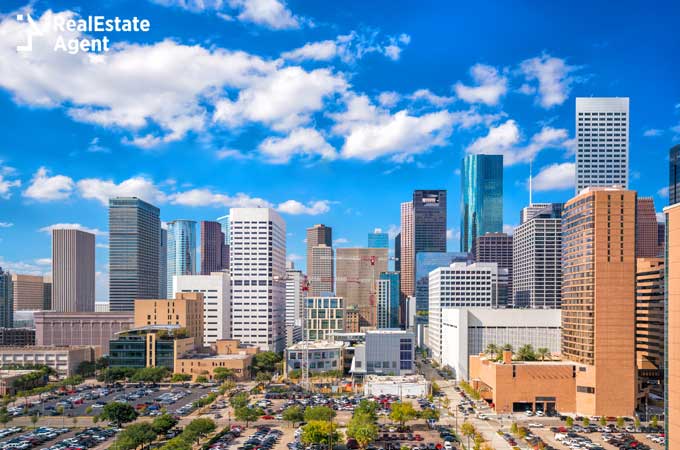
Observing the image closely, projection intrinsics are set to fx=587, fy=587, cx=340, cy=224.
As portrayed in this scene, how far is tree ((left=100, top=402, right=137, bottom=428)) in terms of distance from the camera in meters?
80.5

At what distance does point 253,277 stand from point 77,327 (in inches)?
2359

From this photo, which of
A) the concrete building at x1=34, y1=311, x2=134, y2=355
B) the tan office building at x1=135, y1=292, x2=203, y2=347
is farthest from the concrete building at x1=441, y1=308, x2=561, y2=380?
the concrete building at x1=34, y1=311, x2=134, y2=355

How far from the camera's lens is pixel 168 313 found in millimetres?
→ 149875

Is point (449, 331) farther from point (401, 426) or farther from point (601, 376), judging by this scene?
point (401, 426)

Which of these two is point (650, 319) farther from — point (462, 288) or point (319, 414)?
point (319, 414)

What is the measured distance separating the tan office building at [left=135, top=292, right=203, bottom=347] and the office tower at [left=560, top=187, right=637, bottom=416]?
9575 cm

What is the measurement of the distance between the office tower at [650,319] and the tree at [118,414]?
87.4 m

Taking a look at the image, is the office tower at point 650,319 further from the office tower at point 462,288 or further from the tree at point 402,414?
the tree at point 402,414

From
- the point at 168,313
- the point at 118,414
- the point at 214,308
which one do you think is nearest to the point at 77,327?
the point at 214,308

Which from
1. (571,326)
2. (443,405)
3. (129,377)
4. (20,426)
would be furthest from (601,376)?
(129,377)

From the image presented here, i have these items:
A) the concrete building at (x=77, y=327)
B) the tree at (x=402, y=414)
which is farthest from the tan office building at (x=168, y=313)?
the tree at (x=402, y=414)

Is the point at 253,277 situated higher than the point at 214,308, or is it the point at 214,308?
the point at 253,277

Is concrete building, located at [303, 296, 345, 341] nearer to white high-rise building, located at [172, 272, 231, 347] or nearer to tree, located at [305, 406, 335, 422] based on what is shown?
white high-rise building, located at [172, 272, 231, 347]

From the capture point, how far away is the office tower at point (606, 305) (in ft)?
288
